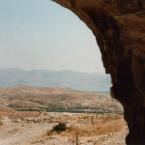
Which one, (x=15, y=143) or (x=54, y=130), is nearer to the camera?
(x=15, y=143)

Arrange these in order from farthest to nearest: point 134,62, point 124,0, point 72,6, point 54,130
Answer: point 54,130 → point 134,62 → point 72,6 → point 124,0

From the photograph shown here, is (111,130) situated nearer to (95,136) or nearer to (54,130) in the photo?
(95,136)

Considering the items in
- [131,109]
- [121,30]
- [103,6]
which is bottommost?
[131,109]

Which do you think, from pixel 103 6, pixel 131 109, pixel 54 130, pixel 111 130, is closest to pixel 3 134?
pixel 54 130

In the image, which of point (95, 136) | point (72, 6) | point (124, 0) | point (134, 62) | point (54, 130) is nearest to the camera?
point (124, 0)

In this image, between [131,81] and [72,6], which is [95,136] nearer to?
[131,81]

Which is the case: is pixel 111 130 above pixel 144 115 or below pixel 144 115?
below
